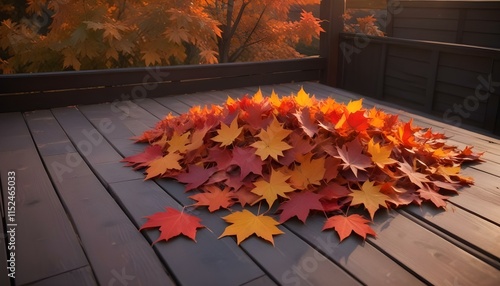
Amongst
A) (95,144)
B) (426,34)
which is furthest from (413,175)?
(426,34)

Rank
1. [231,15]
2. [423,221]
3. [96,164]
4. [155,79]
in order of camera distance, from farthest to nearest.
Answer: [231,15]
[155,79]
[96,164]
[423,221]

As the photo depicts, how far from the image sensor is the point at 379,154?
1934 mm

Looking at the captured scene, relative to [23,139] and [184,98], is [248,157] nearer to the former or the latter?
[23,139]

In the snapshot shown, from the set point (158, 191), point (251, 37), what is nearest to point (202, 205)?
point (158, 191)

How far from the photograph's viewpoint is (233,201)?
1804mm

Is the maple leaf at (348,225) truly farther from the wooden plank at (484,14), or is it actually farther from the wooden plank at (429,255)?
the wooden plank at (484,14)

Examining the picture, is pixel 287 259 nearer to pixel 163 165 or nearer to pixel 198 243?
pixel 198 243

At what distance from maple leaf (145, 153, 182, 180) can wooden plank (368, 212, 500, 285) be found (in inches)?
40.9

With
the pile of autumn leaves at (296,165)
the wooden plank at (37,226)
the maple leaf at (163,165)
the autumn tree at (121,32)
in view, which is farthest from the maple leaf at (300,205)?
the autumn tree at (121,32)

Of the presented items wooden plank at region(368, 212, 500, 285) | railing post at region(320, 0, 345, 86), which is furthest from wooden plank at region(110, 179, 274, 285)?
railing post at region(320, 0, 345, 86)

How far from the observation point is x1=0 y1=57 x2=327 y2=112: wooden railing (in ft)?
11.1

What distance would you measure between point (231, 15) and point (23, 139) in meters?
3.71

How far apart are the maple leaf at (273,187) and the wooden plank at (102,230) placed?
0.53 metres

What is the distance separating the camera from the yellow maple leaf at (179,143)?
2.20m
